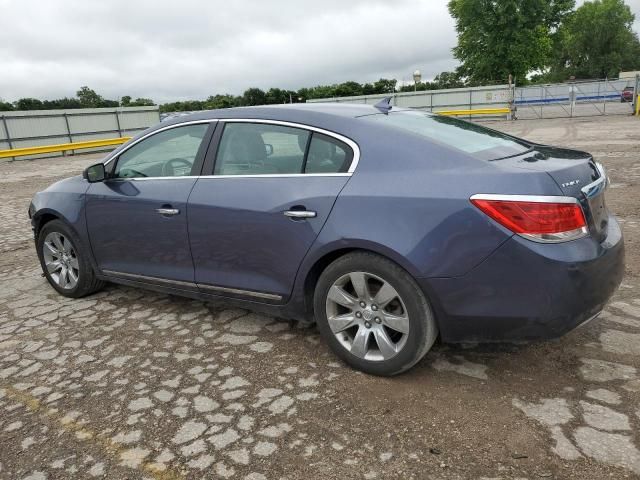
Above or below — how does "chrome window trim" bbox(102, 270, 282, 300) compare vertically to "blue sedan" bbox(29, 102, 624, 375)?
below

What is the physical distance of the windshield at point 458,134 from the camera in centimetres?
303

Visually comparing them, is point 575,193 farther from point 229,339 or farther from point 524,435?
point 229,339

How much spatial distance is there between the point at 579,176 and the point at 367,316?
4.41 feet

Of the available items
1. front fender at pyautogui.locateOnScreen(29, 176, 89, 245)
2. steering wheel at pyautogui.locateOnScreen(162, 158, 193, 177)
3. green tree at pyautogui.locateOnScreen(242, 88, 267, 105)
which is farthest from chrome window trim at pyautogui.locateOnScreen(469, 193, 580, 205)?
green tree at pyautogui.locateOnScreen(242, 88, 267, 105)

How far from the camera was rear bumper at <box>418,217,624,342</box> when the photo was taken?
2.54 metres

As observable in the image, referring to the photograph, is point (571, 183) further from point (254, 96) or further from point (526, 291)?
point (254, 96)

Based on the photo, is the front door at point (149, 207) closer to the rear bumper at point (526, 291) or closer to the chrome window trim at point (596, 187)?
the rear bumper at point (526, 291)

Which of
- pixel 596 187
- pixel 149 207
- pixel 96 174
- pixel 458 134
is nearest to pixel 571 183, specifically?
pixel 596 187

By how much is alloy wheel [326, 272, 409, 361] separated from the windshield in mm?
893

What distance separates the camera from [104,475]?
240 centimetres

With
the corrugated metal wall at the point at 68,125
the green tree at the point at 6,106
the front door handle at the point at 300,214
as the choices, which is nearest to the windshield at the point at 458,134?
the front door handle at the point at 300,214

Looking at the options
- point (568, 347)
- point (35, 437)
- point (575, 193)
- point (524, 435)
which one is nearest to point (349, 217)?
point (575, 193)

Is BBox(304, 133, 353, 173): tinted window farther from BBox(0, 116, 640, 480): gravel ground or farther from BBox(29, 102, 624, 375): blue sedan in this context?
BBox(0, 116, 640, 480): gravel ground

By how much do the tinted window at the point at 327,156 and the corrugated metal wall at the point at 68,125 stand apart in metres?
24.4
